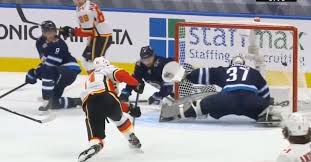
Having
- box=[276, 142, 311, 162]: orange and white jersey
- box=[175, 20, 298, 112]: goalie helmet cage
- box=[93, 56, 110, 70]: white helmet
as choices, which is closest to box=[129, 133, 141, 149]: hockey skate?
box=[93, 56, 110, 70]: white helmet

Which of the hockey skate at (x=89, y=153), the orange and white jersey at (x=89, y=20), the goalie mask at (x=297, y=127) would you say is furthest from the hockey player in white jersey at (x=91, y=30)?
the goalie mask at (x=297, y=127)

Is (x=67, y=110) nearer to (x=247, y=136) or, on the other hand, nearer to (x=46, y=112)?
(x=46, y=112)

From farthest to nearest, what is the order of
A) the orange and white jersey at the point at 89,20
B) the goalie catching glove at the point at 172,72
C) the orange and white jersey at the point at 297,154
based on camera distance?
1. the orange and white jersey at the point at 89,20
2. the goalie catching glove at the point at 172,72
3. the orange and white jersey at the point at 297,154

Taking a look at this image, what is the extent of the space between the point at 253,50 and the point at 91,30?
4.25 ft

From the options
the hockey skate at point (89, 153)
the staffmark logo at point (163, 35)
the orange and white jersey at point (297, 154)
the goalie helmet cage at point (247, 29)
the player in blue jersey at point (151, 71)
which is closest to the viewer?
the orange and white jersey at point (297, 154)

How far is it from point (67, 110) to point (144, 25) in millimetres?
1463

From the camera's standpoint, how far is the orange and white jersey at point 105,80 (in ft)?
17.2

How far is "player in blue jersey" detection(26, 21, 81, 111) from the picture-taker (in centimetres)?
667

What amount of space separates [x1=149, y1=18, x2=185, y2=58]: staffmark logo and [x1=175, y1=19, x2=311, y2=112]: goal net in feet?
3.69

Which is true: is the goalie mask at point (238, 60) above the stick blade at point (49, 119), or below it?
above

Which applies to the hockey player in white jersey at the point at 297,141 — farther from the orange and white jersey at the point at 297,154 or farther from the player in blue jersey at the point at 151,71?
the player in blue jersey at the point at 151,71

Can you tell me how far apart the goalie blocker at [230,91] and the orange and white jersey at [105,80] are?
94cm

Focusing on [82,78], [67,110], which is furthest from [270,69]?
[82,78]

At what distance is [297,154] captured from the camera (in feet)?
12.7
